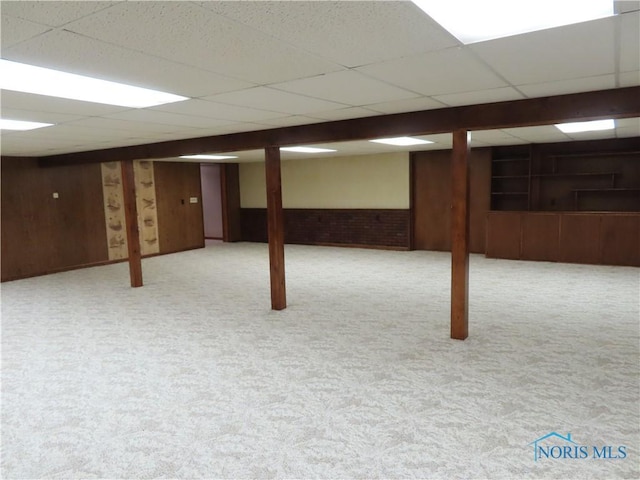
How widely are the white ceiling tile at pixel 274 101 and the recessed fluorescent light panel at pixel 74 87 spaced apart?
1.17ft

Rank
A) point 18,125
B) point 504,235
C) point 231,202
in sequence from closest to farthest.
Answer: point 18,125, point 504,235, point 231,202

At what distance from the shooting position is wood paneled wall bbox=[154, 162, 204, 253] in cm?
985

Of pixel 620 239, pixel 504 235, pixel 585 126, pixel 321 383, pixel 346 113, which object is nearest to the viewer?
pixel 321 383

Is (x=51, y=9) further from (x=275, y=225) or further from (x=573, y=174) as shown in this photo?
(x=573, y=174)

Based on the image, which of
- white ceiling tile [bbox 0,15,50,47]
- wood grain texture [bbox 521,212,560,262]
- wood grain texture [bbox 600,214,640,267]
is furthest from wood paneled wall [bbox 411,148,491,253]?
white ceiling tile [bbox 0,15,50,47]

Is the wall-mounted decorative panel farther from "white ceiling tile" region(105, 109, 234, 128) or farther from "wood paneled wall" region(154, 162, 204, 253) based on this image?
"white ceiling tile" region(105, 109, 234, 128)

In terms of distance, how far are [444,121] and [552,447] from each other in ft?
8.51

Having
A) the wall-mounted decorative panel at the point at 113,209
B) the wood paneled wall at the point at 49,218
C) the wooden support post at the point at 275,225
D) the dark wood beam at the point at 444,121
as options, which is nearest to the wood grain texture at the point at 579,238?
the dark wood beam at the point at 444,121

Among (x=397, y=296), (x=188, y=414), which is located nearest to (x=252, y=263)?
(x=397, y=296)

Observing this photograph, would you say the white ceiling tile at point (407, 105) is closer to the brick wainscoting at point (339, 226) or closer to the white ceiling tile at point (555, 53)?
the white ceiling tile at point (555, 53)

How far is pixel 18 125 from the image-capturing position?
4.11 m

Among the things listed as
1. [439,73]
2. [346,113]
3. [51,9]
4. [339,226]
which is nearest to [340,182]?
[339,226]

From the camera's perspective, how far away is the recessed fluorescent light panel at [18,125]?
3.93 metres

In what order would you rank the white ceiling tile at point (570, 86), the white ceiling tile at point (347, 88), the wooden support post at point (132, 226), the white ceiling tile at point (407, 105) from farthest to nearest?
1. the wooden support post at point (132, 226)
2. the white ceiling tile at point (407, 105)
3. the white ceiling tile at point (570, 86)
4. the white ceiling tile at point (347, 88)
